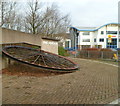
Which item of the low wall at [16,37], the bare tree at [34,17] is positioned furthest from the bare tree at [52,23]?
the low wall at [16,37]

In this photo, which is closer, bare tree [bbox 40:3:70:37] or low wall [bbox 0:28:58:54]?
low wall [bbox 0:28:58:54]

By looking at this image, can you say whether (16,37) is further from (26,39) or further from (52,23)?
(52,23)

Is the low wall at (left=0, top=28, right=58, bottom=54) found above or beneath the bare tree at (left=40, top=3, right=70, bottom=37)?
beneath

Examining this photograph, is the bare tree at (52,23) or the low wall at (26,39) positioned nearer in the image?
the low wall at (26,39)

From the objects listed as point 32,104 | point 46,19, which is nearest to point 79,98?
point 32,104

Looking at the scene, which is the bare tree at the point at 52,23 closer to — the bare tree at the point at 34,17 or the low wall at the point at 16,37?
the bare tree at the point at 34,17

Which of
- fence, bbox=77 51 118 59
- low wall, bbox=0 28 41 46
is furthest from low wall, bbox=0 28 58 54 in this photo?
fence, bbox=77 51 118 59

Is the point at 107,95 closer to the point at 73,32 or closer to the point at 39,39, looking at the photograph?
the point at 39,39

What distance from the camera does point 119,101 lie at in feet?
12.1

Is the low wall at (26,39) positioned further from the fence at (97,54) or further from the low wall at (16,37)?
the fence at (97,54)

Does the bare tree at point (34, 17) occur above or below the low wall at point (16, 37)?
above

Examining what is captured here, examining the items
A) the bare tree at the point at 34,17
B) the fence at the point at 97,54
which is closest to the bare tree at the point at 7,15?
the bare tree at the point at 34,17

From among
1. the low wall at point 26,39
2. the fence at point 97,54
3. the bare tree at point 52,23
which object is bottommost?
the fence at point 97,54

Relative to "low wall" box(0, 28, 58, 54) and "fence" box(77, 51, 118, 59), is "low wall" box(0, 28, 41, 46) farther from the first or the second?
"fence" box(77, 51, 118, 59)
